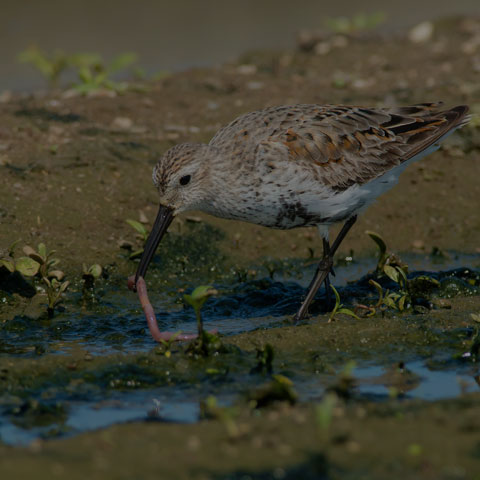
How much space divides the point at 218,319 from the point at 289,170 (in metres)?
1.71

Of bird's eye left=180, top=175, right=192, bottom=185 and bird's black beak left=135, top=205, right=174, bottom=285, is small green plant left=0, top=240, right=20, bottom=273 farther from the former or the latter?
bird's eye left=180, top=175, right=192, bottom=185

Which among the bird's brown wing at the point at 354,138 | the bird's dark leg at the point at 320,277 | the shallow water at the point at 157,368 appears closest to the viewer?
the shallow water at the point at 157,368

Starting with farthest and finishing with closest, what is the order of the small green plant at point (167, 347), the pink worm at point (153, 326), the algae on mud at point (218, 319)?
1. the pink worm at point (153, 326)
2. the small green plant at point (167, 347)
3. the algae on mud at point (218, 319)

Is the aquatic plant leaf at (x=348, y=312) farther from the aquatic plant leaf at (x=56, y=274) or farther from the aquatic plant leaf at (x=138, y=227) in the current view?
the aquatic plant leaf at (x=56, y=274)

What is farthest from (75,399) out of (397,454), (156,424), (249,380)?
(397,454)

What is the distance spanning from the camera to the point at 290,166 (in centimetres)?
860

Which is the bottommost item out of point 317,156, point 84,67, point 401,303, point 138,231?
point 401,303

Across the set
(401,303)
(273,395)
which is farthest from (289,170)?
(273,395)

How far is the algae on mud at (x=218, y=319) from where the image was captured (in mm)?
5484

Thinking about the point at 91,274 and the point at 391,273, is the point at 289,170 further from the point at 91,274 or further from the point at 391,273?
the point at 91,274

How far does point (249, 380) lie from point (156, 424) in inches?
44.5

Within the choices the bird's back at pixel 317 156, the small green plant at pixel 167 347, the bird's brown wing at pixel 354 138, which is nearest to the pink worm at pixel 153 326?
the small green plant at pixel 167 347

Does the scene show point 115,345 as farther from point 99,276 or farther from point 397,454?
point 397,454

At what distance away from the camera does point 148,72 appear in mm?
16891
